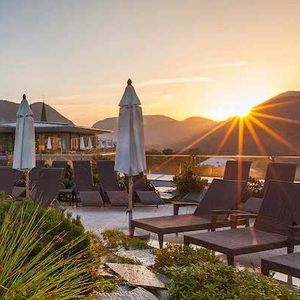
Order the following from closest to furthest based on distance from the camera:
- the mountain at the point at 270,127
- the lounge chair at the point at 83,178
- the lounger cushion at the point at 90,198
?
the lounger cushion at the point at 90,198
the lounge chair at the point at 83,178
the mountain at the point at 270,127

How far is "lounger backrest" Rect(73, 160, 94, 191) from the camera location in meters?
10.5

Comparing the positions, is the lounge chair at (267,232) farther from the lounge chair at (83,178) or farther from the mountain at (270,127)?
the mountain at (270,127)

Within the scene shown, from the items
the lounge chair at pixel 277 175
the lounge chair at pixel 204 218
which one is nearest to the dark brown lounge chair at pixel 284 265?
the lounge chair at pixel 204 218

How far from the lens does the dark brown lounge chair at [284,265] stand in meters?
3.92

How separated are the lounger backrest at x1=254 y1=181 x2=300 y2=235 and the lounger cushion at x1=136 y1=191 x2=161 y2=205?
14.6 ft

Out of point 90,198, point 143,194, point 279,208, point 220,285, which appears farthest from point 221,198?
point 90,198

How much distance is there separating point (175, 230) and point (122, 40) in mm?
5727

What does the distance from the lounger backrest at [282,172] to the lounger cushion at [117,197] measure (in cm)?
308

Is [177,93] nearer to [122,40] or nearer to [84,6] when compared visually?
[122,40]

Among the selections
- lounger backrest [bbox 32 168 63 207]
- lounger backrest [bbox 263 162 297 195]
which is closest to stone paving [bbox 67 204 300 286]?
lounger backrest [bbox 32 168 63 207]

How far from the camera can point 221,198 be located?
21.8ft

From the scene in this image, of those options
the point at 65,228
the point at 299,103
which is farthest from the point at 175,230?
the point at 299,103

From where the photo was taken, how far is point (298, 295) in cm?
325

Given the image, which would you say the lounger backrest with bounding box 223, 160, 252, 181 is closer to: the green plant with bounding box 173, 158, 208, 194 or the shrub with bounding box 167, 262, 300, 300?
the green plant with bounding box 173, 158, 208, 194
